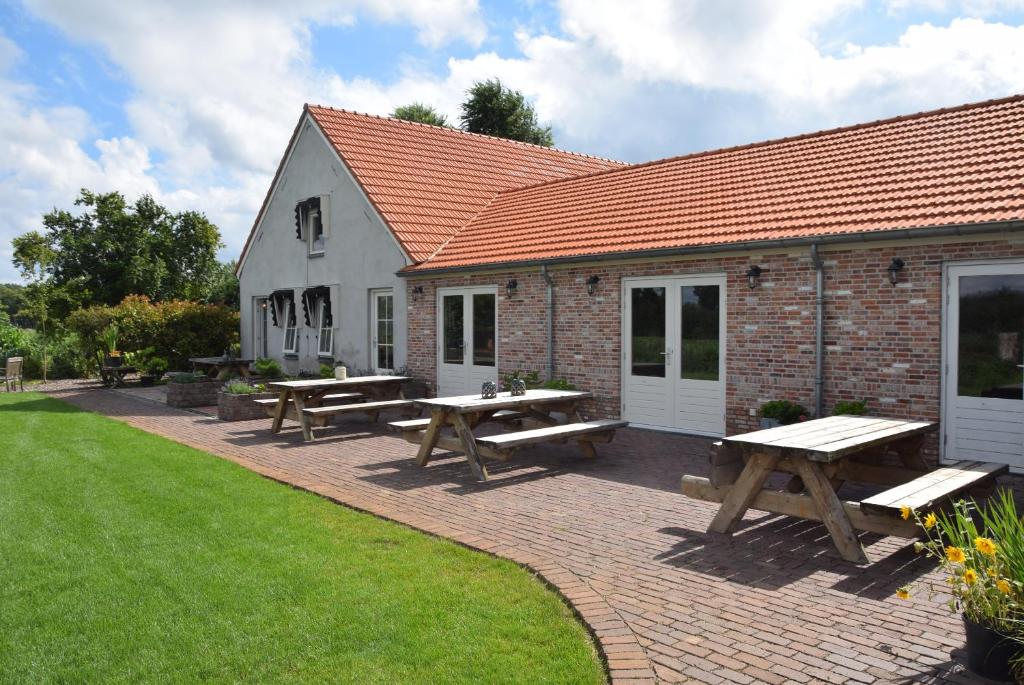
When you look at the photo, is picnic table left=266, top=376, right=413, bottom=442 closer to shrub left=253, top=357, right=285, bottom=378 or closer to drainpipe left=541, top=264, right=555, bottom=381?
drainpipe left=541, top=264, right=555, bottom=381

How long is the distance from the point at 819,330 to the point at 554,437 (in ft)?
12.0

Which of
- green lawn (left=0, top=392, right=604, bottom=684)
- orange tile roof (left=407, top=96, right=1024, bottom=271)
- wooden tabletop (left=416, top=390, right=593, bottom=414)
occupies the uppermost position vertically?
orange tile roof (left=407, top=96, right=1024, bottom=271)

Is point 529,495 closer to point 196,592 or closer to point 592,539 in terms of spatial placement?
point 592,539

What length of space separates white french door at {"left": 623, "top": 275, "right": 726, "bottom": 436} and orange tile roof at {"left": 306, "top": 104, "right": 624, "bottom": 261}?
18.7 ft

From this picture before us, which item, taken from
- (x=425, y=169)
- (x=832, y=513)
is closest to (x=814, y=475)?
(x=832, y=513)

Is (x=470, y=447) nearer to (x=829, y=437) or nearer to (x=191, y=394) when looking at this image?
(x=829, y=437)

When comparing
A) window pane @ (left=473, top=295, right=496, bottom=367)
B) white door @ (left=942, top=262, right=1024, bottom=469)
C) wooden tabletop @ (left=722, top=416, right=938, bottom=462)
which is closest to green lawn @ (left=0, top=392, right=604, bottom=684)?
wooden tabletop @ (left=722, top=416, right=938, bottom=462)

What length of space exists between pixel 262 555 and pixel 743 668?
3.60 metres

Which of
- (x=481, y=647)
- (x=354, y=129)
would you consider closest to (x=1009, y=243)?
(x=481, y=647)

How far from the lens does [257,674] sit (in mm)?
3916

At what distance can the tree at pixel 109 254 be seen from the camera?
1359 inches

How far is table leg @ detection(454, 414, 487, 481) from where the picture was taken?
8.70 meters

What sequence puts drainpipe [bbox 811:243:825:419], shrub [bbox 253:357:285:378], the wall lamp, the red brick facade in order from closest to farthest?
the red brick facade
drainpipe [bbox 811:243:825:419]
the wall lamp
shrub [bbox 253:357:285:378]

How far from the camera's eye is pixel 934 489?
5.82 metres
